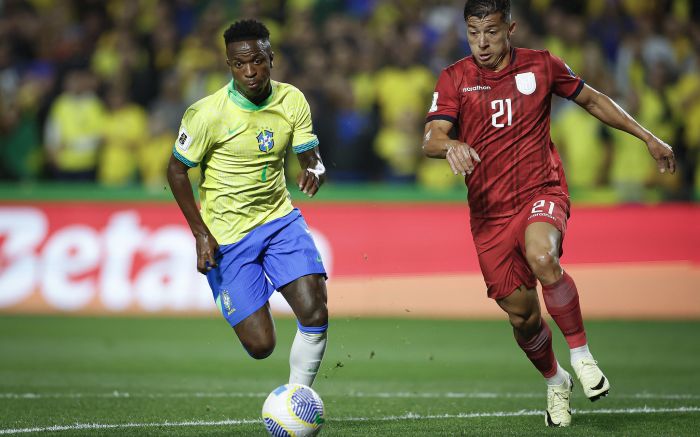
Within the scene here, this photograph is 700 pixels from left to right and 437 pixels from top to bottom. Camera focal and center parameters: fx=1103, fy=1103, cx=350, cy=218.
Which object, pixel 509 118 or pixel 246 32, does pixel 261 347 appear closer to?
pixel 246 32

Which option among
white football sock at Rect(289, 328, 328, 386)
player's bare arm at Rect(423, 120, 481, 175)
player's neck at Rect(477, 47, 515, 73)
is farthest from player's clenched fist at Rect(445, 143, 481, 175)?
white football sock at Rect(289, 328, 328, 386)

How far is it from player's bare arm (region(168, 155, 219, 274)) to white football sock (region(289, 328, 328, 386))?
30.5 inches

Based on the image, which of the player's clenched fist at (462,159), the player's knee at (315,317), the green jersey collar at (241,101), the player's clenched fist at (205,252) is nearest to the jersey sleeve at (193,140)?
the green jersey collar at (241,101)

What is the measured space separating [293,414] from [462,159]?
181 centimetres

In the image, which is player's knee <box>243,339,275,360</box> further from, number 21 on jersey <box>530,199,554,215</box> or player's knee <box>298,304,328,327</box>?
number 21 on jersey <box>530,199,554,215</box>

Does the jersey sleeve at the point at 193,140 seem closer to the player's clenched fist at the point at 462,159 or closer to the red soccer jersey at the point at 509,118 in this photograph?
the red soccer jersey at the point at 509,118

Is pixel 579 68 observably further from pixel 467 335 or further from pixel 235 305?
pixel 235 305

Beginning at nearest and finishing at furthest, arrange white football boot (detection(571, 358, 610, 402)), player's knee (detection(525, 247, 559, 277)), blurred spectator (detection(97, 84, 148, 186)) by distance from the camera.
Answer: white football boot (detection(571, 358, 610, 402)) → player's knee (detection(525, 247, 559, 277)) → blurred spectator (detection(97, 84, 148, 186))

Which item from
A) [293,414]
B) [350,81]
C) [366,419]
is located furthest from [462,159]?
[350,81]

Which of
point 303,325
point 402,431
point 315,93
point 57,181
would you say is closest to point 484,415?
point 402,431

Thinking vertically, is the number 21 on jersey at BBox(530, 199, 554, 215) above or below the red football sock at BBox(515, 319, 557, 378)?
above

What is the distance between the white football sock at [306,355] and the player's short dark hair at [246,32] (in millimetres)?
1971

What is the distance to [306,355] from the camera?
731 centimetres

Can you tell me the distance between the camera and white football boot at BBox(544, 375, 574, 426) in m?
7.26
